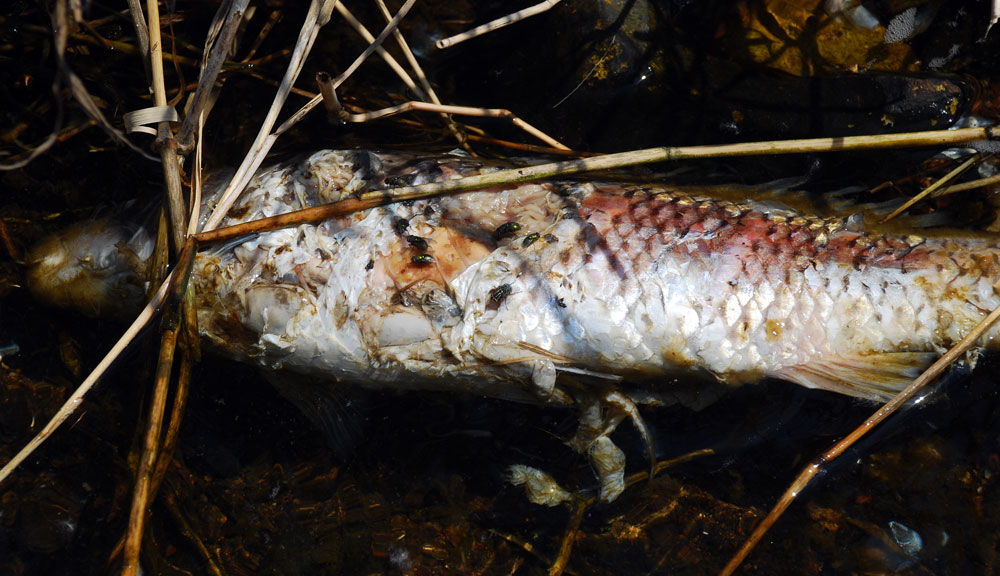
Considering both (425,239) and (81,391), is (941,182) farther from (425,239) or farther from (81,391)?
(81,391)

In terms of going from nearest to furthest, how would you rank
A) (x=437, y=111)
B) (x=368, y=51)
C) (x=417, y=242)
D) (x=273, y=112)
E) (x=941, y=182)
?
1. (x=417, y=242)
2. (x=273, y=112)
3. (x=368, y=51)
4. (x=437, y=111)
5. (x=941, y=182)

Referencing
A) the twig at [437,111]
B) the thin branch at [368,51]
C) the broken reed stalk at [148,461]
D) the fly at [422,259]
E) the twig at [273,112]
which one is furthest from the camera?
the twig at [437,111]

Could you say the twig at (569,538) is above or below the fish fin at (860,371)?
below

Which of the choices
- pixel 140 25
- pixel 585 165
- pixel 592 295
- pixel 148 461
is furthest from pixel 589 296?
pixel 140 25

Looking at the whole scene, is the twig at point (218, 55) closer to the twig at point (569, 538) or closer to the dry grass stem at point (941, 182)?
the twig at point (569, 538)

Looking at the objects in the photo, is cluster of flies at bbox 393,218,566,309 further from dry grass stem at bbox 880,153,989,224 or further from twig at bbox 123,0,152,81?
dry grass stem at bbox 880,153,989,224

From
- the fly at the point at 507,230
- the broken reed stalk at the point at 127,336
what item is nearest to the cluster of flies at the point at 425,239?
the fly at the point at 507,230

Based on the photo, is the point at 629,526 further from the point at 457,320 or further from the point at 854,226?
the point at 854,226
